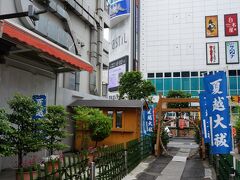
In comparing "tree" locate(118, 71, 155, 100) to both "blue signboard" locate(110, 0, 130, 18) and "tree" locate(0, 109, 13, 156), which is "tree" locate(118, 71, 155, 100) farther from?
"blue signboard" locate(110, 0, 130, 18)

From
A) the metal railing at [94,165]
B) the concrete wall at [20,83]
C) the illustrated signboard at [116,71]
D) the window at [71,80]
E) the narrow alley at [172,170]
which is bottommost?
the narrow alley at [172,170]

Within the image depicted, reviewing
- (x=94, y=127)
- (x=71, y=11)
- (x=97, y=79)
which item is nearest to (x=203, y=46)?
(x=97, y=79)

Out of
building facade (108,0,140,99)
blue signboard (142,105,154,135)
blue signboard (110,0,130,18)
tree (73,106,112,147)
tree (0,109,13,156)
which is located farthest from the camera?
blue signboard (110,0,130,18)

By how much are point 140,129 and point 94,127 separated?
3.92m

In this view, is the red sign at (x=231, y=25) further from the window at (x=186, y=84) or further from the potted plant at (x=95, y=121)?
the potted plant at (x=95, y=121)

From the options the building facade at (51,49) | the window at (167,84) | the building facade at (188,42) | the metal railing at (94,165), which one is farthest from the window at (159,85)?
Result: the metal railing at (94,165)

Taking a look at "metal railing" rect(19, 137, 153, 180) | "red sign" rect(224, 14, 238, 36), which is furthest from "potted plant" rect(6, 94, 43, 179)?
"red sign" rect(224, 14, 238, 36)

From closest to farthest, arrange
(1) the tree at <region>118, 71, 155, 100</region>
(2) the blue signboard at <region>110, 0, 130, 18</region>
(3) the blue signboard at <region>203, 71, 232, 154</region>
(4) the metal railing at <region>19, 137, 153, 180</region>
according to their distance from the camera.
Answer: (4) the metal railing at <region>19, 137, 153, 180</region> → (3) the blue signboard at <region>203, 71, 232, 154</region> → (1) the tree at <region>118, 71, 155, 100</region> → (2) the blue signboard at <region>110, 0, 130, 18</region>

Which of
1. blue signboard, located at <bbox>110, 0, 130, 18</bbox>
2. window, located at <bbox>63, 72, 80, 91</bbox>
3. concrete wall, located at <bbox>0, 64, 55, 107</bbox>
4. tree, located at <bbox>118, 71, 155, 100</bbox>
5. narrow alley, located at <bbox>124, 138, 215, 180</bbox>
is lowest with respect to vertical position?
narrow alley, located at <bbox>124, 138, 215, 180</bbox>

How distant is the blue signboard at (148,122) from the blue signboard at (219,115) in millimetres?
9916

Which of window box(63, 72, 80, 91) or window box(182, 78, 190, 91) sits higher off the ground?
window box(182, 78, 190, 91)

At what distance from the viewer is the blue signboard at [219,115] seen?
809 centimetres

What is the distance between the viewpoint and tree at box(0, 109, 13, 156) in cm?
665

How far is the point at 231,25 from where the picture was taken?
56.5m
